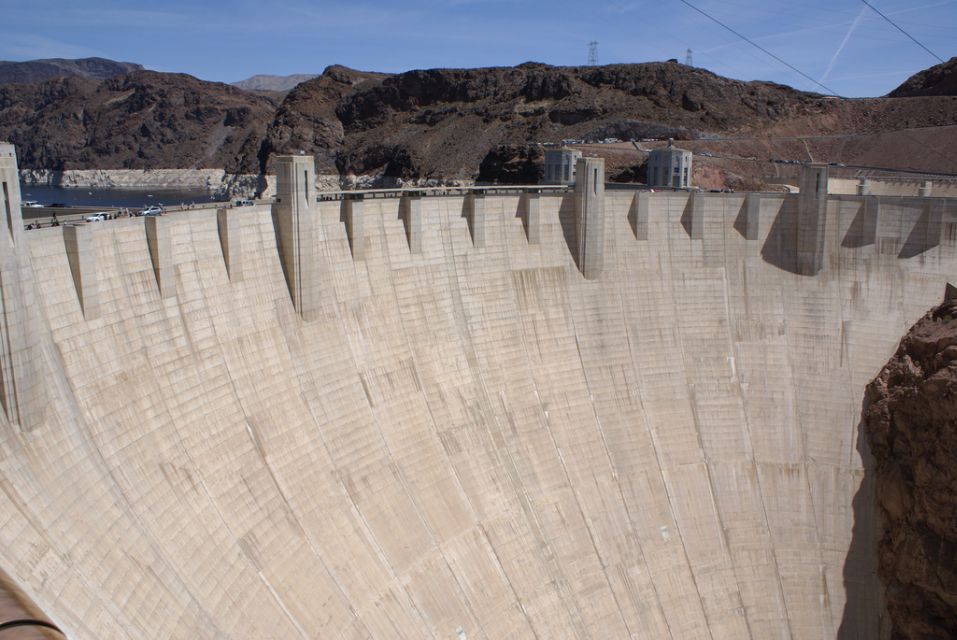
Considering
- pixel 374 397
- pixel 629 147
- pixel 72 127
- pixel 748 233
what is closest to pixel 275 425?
pixel 374 397

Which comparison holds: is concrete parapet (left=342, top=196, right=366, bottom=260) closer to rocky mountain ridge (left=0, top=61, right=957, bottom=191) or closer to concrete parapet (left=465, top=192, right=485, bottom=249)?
concrete parapet (left=465, top=192, right=485, bottom=249)

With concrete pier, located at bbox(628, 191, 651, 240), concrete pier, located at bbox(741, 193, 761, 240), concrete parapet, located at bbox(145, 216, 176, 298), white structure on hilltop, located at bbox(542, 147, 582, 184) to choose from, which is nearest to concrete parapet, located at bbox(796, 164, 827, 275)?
concrete pier, located at bbox(741, 193, 761, 240)

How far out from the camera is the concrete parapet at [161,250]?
16375 mm

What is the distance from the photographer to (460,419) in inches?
904

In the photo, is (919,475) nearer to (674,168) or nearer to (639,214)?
(639,214)

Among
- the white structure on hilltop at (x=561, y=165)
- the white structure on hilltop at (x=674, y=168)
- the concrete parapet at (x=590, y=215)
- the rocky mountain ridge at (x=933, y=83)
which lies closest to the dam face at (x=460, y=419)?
the concrete parapet at (x=590, y=215)

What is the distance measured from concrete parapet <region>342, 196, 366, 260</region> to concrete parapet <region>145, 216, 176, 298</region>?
18.8 ft

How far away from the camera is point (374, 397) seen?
69.7 ft

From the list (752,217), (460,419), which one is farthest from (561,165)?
(460,419)

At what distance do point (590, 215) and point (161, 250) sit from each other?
47.8 ft

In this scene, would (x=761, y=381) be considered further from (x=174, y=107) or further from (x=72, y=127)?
(x=72, y=127)

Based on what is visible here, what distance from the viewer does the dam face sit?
1423 centimetres

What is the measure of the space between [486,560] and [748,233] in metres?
15.0

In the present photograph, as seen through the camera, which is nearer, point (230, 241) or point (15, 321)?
point (15, 321)
